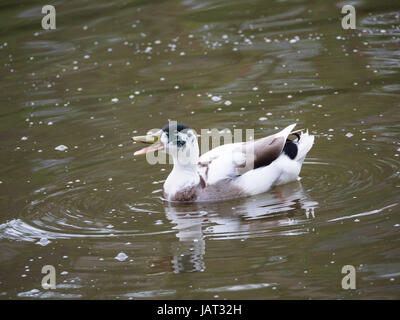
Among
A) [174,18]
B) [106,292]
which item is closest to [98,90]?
[174,18]

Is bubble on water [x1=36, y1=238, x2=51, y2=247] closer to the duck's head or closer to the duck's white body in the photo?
the duck's head

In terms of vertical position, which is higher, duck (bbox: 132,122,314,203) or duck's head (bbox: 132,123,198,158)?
duck's head (bbox: 132,123,198,158)

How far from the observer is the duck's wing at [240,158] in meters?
8.77

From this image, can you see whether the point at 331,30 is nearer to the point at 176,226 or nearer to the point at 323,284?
the point at 176,226

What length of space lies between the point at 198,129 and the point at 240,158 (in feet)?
7.00

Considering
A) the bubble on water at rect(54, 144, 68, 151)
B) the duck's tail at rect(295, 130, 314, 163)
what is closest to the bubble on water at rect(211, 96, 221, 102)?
the bubble on water at rect(54, 144, 68, 151)

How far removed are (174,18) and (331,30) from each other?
3.43m

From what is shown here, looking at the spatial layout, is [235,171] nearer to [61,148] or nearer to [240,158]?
[240,158]

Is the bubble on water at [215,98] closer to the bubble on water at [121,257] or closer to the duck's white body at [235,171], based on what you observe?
the duck's white body at [235,171]

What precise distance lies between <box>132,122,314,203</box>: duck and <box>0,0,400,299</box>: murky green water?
170 millimetres

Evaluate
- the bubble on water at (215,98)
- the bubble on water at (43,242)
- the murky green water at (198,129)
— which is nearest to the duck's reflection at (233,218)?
the murky green water at (198,129)

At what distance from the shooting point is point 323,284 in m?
6.47

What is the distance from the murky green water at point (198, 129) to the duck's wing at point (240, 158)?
1.16 ft

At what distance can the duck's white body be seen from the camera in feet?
28.7
